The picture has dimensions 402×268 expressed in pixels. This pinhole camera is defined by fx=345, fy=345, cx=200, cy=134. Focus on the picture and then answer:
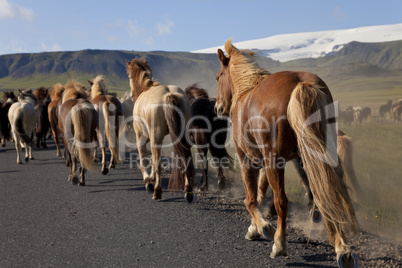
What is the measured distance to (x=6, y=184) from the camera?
1005 cm

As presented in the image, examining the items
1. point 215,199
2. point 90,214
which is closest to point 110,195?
point 90,214

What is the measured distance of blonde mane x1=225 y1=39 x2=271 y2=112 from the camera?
5.02 meters

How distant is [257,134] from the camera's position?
4.14 m

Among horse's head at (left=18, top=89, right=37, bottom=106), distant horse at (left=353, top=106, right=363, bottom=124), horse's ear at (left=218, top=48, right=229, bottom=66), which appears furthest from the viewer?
distant horse at (left=353, top=106, right=363, bottom=124)

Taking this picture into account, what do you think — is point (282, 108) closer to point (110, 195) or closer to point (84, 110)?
point (110, 195)

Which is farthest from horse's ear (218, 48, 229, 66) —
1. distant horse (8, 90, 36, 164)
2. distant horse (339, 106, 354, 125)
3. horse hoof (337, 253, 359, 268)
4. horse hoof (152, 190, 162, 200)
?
distant horse (339, 106, 354, 125)

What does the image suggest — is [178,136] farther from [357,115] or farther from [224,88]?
[357,115]

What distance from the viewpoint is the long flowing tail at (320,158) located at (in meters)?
3.52

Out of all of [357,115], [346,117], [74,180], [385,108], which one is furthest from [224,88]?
[385,108]

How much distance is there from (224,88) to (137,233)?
112 inches

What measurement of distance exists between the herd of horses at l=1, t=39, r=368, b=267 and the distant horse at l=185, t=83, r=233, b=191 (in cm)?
2

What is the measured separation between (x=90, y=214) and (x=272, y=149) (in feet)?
14.5

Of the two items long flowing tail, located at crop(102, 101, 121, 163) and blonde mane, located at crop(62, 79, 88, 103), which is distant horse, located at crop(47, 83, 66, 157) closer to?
blonde mane, located at crop(62, 79, 88, 103)

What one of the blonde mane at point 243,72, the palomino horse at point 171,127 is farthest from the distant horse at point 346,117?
the blonde mane at point 243,72
